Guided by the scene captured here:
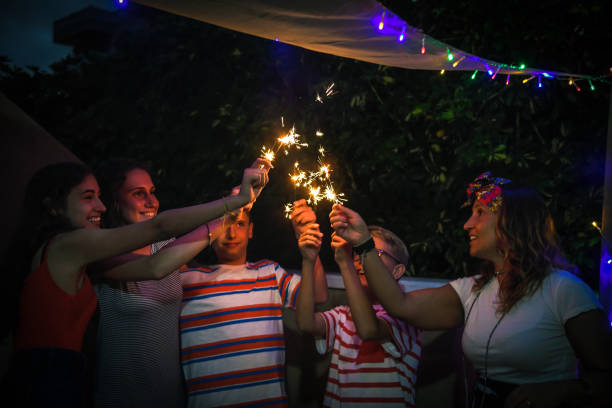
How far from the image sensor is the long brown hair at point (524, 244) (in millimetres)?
2342

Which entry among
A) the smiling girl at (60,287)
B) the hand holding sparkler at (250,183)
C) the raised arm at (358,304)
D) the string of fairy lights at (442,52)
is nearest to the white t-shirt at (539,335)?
the raised arm at (358,304)

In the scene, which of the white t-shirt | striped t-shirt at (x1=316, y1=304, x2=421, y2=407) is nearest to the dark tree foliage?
striped t-shirt at (x1=316, y1=304, x2=421, y2=407)

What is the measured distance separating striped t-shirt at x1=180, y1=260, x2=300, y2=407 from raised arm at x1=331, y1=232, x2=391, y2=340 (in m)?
0.45

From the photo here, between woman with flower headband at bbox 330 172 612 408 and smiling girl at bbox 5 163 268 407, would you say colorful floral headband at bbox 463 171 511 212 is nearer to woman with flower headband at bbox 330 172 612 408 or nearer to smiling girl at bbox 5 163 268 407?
woman with flower headband at bbox 330 172 612 408

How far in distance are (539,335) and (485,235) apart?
0.60 m

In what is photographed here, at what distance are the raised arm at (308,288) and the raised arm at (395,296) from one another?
19cm

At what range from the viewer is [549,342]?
219cm

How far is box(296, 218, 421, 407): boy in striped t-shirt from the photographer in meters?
2.66

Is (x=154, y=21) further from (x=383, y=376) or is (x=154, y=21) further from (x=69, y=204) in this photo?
(x=383, y=376)

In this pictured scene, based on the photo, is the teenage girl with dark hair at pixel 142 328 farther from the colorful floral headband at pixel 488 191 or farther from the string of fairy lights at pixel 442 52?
the colorful floral headband at pixel 488 191

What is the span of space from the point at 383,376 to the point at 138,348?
A: 1.46m

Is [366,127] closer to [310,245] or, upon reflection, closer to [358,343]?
[310,245]

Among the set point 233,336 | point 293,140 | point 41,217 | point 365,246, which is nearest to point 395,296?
point 365,246

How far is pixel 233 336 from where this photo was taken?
109 inches
